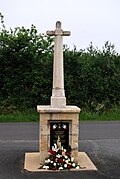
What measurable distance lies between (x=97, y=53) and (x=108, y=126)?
5351 mm

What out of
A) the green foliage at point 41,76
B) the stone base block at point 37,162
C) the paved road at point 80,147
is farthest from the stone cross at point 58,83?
the green foliage at point 41,76

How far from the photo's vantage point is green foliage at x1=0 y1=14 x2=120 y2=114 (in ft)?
49.8

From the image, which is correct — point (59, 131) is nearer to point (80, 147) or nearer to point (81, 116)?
point (80, 147)

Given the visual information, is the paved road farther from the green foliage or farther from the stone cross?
the green foliage

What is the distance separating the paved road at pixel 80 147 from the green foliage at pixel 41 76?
2488mm

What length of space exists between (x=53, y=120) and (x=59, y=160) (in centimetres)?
77

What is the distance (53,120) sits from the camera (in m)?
6.61

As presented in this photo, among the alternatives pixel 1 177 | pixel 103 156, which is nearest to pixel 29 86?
pixel 103 156

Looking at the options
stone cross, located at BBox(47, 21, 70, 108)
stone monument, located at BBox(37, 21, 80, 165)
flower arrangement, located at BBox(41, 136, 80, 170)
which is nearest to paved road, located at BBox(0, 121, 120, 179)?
flower arrangement, located at BBox(41, 136, 80, 170)

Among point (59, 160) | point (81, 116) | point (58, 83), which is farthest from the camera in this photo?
point (81, 116)

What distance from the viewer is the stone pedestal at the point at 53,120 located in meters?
6.53

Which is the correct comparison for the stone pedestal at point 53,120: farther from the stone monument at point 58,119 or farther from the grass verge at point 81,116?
the grass verge at point 81,116

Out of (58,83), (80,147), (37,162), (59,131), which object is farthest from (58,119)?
(80,147)

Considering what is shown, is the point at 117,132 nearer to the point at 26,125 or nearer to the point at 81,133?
the point at 81,133
